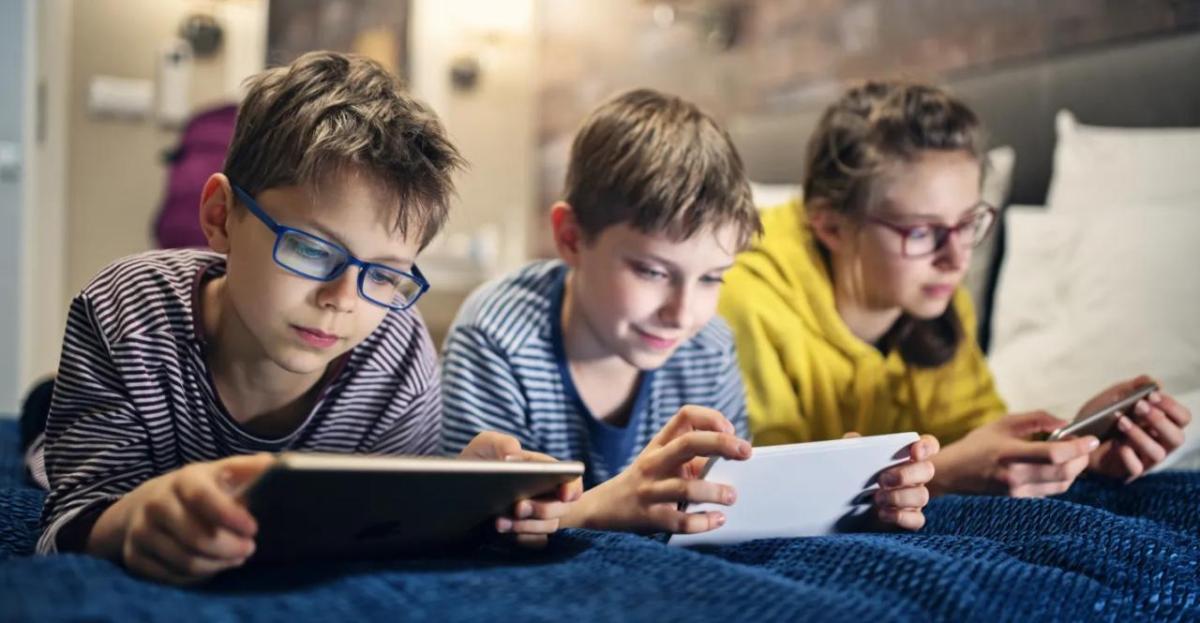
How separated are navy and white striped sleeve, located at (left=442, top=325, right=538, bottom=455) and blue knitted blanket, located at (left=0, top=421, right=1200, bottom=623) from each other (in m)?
0.40

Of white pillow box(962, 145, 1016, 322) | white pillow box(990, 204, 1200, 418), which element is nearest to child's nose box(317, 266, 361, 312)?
white pillow box(990, 204, 1200, 418)

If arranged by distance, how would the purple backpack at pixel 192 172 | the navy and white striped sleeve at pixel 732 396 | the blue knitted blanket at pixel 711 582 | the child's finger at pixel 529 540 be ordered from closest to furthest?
the blue knitted blanket at pixel 711 582 → the child's finger at pixel 529 540 → the navy and white striped sleeve at pixel 732 396 → the purple backpack at pixel 192 172

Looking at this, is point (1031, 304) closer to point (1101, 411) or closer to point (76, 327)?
point (1101, 411)

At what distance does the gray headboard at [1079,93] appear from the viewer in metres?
1.88

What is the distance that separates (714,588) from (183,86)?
10.6 ft

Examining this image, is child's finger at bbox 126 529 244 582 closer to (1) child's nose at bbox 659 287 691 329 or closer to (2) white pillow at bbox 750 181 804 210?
(1) child's nose at bbox 659 287 691 329

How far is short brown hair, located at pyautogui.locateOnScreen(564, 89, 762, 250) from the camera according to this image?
1.32 m

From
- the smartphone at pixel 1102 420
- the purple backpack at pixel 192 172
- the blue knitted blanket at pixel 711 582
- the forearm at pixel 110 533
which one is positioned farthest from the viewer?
the purple backpack at pixel 192 172

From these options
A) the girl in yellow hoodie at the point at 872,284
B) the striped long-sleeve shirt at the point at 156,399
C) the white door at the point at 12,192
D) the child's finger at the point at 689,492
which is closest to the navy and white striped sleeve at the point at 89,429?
the striped long-sleeve shirt at the point at 156,399

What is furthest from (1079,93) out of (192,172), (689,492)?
(192,172)

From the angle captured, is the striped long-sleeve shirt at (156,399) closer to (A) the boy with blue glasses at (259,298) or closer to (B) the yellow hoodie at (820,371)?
(A) the boy with blue glasses at (259,298)

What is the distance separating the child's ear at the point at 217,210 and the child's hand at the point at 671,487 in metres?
0.47

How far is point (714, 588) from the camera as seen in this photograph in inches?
31.9

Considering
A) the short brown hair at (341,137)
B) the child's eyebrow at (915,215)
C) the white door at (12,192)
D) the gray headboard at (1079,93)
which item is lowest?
the white door at (12,192)
